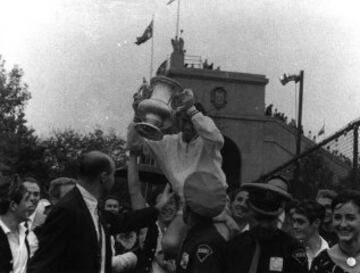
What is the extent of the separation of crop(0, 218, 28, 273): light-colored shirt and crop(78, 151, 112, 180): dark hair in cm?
155

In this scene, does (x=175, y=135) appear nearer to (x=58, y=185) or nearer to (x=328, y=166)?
(x=58, y=185)

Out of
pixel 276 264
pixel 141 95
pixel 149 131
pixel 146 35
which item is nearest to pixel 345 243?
pixel 276 264

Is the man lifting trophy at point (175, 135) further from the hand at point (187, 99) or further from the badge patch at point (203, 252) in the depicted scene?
the badge patch at point (203, 252)

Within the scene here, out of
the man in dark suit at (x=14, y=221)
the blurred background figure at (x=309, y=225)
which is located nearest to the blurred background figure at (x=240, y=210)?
the blurred background figure at (x=309, y=225)

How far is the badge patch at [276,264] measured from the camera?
4531 mm

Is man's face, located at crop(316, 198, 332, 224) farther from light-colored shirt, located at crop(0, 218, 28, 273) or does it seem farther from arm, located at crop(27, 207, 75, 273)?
arm, located at crop(27, 207, 75, 273)

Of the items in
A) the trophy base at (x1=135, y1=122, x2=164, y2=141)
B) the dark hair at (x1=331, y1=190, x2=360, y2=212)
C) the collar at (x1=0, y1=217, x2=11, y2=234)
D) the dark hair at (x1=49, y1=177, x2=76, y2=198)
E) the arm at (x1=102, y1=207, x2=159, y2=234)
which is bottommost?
the collar at (x1=0, y1=217, x2=11, y2=234)

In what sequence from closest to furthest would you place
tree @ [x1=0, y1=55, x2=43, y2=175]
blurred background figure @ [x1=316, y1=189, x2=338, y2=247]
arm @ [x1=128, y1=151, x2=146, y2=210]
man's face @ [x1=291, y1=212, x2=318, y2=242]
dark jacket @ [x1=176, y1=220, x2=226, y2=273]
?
1. dark jacket @ [x1=176, y1=220, x2=226, y2=273]
2. arm @ [x1=128, y1=151, x2=146, y2=210]
3. man's face @ [x1=291, y1=212, x2=318, y2=242]
4. blurred background figure @ [x1=316, y1=189, x2=338, y2=247]
5. tree @ [x1=0, y1=55, x2=43, y2=175]

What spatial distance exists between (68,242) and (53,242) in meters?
0.14

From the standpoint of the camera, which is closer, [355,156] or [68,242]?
[68,242]

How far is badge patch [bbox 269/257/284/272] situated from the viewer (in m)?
4.53

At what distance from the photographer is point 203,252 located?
4543 millimetres

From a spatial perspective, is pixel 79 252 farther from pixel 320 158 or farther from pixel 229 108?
pixel 229 108

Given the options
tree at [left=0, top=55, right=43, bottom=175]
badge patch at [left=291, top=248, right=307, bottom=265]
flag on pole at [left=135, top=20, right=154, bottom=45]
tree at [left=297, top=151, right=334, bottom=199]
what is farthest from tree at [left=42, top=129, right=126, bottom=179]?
badge patch at [left=291, top=248, right=307, bottom=265]
